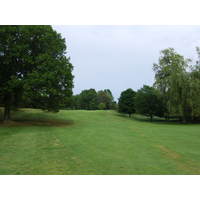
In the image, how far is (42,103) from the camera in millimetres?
18547

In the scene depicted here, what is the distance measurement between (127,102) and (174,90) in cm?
1652

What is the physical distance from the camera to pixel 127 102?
1809 inches

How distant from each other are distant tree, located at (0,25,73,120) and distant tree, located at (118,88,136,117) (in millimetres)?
29205

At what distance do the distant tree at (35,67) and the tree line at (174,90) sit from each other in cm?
2111

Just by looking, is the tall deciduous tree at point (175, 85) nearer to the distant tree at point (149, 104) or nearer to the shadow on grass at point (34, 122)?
the distant tree at point (149, 104)

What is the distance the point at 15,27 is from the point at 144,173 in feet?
58.1

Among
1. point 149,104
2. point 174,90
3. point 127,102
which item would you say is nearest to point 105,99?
point 127,102

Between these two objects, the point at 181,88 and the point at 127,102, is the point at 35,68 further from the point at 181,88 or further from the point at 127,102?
the point at 127,102

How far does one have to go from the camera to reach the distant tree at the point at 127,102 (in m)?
45.8

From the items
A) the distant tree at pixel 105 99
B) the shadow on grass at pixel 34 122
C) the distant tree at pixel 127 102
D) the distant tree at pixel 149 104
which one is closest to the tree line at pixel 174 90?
the distant tree at pixel 149 104

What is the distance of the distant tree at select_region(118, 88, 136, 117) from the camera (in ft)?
150

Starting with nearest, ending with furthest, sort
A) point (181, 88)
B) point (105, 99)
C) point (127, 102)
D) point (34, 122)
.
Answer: point (34, 122) < point (181, 88) < point (127, 102) < point (105, 99)

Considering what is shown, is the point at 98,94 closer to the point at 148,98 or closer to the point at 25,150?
the point at 148,98

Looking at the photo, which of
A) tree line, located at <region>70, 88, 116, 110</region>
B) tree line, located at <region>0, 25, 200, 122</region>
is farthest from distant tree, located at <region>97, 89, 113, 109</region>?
tree line, located at <region>0, 25, 200, 122</region>
